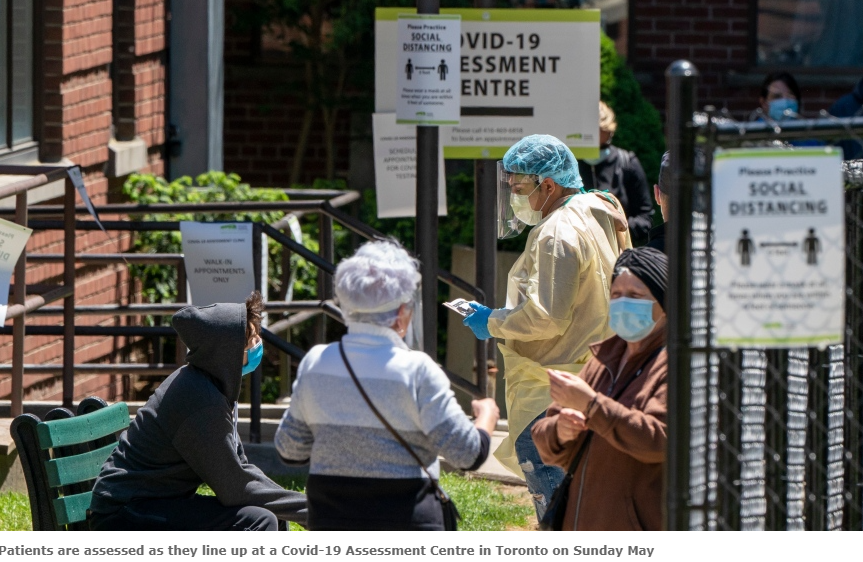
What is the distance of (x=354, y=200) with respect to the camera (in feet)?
26.4

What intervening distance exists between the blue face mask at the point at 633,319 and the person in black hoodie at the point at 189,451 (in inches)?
51.9

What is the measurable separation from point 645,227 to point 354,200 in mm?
1892

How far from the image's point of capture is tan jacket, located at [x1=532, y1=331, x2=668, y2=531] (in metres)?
3.40

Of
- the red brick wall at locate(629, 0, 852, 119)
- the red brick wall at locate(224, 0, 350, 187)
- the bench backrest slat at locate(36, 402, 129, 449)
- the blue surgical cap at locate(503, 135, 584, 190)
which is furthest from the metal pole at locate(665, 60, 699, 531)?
the red brick wall at locate(224, 0, 350, 187)

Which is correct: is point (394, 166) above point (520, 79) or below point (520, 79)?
below

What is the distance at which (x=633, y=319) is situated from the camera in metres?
3.53

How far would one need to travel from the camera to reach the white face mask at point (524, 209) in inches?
186

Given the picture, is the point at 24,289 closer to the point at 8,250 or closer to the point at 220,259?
the point at 8,250

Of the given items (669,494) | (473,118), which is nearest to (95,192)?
(473,118)

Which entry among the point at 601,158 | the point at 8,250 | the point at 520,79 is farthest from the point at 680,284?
the point at 601,158

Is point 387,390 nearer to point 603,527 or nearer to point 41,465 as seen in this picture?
point 603,527

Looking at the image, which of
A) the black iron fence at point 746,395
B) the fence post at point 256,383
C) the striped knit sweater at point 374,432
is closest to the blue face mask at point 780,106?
the fence post at point 256,383

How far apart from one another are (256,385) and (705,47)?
627 centimetres

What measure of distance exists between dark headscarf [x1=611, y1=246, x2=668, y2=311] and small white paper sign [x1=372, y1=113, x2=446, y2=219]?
3.32m
